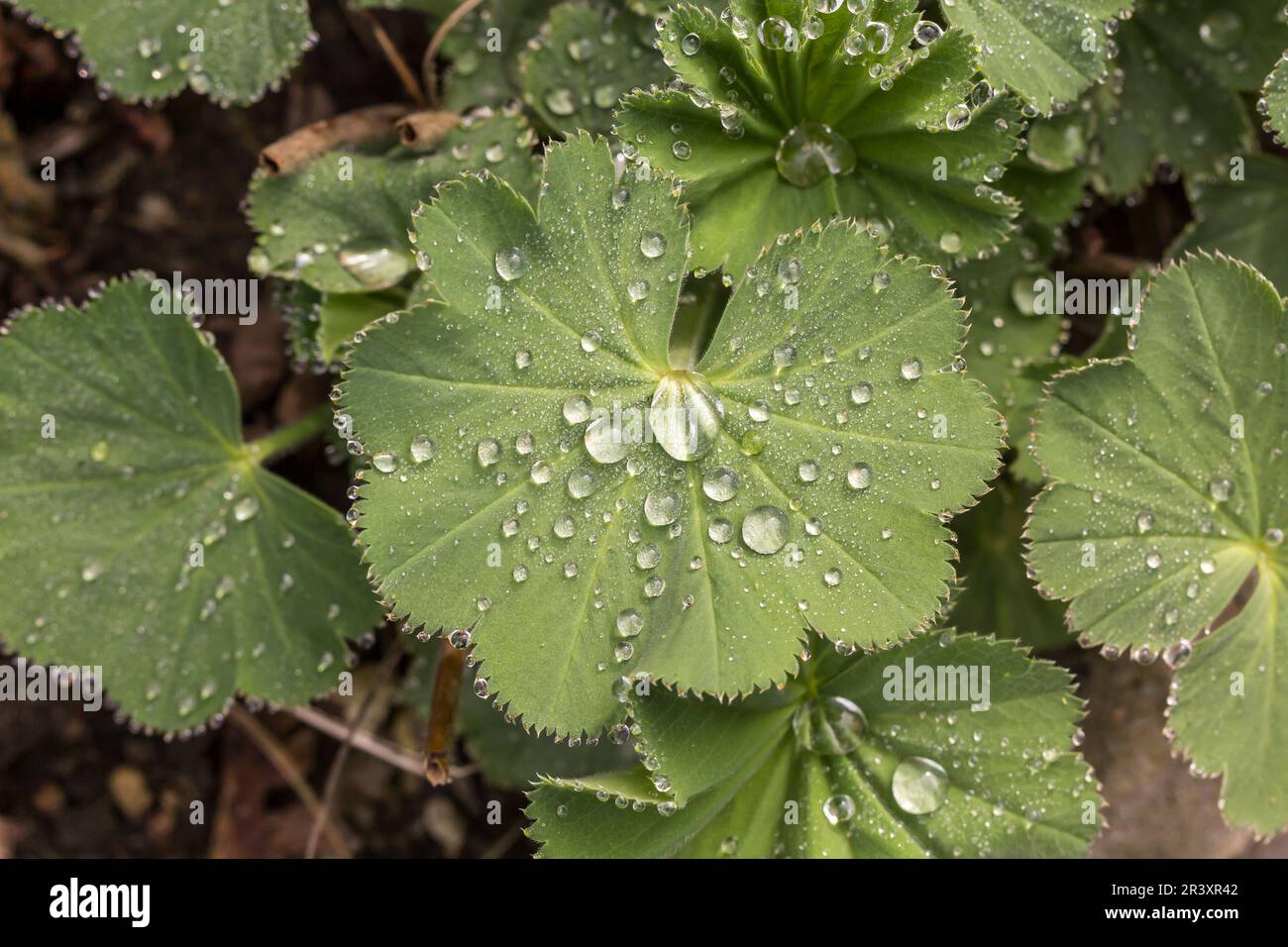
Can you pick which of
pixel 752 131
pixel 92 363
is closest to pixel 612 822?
pixel 752 131

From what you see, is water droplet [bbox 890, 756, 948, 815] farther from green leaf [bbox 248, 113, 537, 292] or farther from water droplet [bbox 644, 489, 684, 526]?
green leaf [bbox 248, 113, 537, 292]

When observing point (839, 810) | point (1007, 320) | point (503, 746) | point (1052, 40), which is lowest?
point (839, 810)

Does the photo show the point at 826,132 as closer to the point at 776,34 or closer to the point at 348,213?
the point at 776,34

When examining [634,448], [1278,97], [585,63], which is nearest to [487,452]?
[634,448]

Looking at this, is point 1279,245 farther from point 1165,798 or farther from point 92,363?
point 92,363

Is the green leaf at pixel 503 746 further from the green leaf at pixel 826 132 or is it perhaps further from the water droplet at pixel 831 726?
the green leaf at pixel 826 132

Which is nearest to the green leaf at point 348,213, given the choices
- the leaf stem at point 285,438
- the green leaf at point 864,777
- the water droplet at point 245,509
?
the leaf stem at point 285,438
